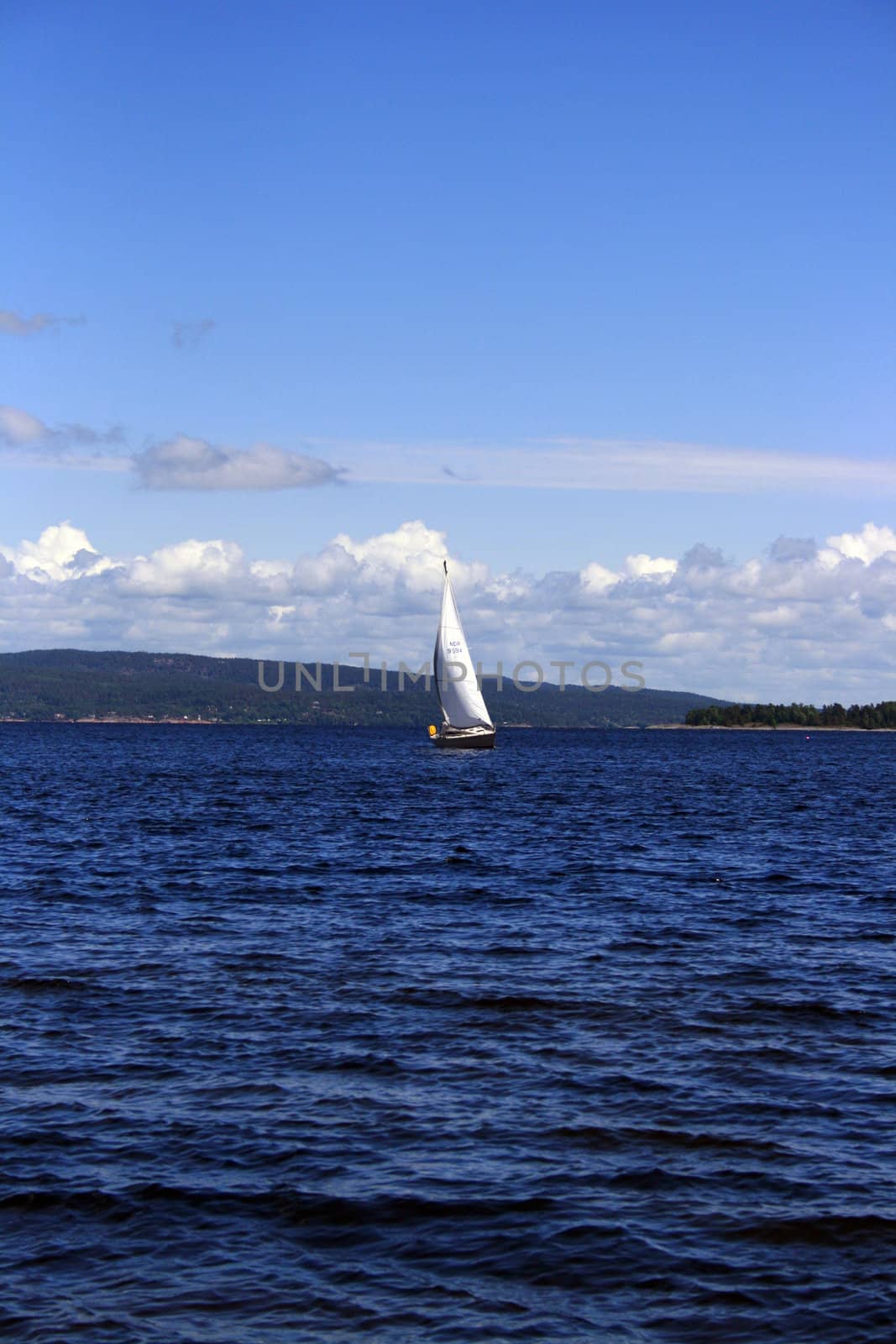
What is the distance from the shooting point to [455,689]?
131m

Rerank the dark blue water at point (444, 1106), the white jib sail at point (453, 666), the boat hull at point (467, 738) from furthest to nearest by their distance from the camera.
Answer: the boat hull at point (467, 738) < the white jib sail at point (453, 666) < the dark blue water at point (444, 1106)

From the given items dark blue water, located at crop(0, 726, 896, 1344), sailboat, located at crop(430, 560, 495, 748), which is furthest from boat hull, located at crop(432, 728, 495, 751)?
dark blue water, located at crop(0, 726, 896, 1344)

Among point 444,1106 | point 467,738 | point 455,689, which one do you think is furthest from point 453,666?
point 444,1106

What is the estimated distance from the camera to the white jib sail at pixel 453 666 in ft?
412

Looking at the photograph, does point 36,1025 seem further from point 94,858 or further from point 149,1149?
point 94,858

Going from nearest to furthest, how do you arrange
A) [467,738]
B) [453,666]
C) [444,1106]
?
1. [444,1106]
2. [453,666]
3. [467,738]

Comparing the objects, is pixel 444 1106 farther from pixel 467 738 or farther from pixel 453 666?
pixel 467 738

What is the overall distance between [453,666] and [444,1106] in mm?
108739

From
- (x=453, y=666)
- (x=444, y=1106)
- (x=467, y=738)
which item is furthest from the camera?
(x=467, y=738)

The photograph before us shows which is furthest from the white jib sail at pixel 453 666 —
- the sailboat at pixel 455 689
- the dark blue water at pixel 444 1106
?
the dark blue water at pixel 444 1106

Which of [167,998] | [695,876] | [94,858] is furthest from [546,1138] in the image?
[94,858]

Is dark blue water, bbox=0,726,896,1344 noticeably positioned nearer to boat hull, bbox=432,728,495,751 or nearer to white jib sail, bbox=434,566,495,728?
white jib sail, bbox=434,566,495,728

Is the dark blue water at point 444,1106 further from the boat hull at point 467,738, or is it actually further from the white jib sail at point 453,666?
the boat hull at point 467,738

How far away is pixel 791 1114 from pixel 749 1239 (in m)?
4.18
